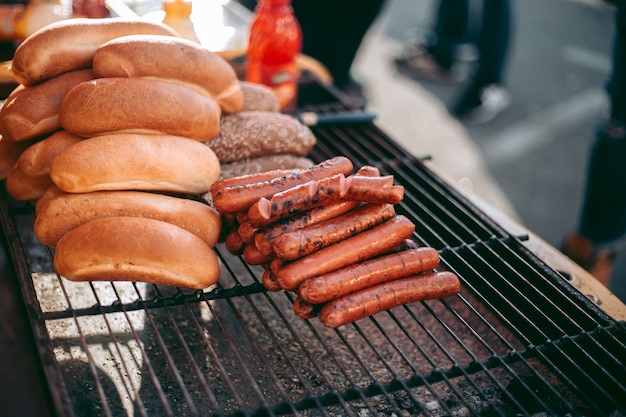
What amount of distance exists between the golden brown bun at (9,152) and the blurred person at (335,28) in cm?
429

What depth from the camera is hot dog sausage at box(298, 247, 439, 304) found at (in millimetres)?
2096

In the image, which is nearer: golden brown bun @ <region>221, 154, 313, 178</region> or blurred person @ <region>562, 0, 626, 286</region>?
golden brown bun @ <region>221, 154, 313, 178</region>

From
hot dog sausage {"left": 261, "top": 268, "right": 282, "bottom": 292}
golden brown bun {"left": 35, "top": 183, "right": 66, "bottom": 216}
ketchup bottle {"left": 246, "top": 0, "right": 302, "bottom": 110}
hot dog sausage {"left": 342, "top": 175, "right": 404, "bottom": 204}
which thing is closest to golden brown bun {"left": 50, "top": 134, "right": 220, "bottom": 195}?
golden brown bun {"left": 35, "top": 183, "right": 66, "bottom": 216}

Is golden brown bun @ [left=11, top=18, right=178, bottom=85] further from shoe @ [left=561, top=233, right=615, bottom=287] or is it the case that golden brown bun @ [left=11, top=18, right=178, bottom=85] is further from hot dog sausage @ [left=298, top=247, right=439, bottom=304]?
shoe @ [left=561, top=233, right=615, bottom=287]

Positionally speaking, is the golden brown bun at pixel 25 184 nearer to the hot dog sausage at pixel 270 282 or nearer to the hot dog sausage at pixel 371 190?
the hot dog sausage at pixel 270 282

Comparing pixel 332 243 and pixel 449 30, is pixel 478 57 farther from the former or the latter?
pixel 332 243

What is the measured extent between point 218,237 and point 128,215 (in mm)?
373

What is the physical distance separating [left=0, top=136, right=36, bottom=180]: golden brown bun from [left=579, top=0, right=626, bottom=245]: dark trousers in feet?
12.8

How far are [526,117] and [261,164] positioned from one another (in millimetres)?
5782

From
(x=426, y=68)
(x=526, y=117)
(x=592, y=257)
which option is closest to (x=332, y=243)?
(x=592, y=257)

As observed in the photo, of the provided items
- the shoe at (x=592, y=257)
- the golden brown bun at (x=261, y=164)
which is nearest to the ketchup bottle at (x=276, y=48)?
the golden brown bun at (x=261, y=164)

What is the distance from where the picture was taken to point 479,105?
7.59 meters

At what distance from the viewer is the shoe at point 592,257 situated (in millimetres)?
4680

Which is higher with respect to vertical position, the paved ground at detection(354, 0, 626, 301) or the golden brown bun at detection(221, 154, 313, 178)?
the golden brown bun at detection(221, 154, 313, 178)
